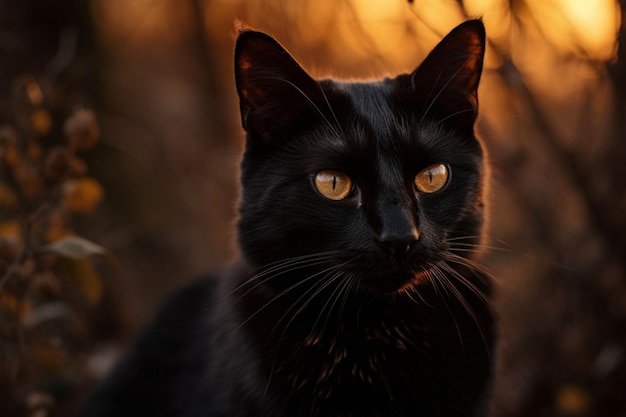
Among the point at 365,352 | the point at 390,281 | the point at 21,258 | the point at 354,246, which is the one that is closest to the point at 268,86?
the point at 354,246

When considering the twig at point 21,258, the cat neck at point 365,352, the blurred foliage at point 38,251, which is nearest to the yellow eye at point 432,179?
the cat neck at point 365,352

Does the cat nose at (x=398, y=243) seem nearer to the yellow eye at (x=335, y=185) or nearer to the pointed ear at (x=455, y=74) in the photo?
the yellow eye at (x=335, y=185)

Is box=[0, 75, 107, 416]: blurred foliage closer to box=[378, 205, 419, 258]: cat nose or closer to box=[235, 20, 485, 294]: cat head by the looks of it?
box=[235, 20, 485, 294]: cat head

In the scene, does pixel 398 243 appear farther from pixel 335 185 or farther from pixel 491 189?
pixel 491 189

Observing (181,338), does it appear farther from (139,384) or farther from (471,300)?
(471,300)

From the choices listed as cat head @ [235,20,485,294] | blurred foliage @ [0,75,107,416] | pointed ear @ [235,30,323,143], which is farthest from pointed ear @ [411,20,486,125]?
blurred foliage @ [0,75,107,416]

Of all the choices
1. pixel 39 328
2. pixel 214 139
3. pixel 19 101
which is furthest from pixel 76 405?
pixel 214 139

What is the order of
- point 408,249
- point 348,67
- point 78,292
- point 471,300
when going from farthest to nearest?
point 348,67
point 78,292
point 471,300
point 408,249
